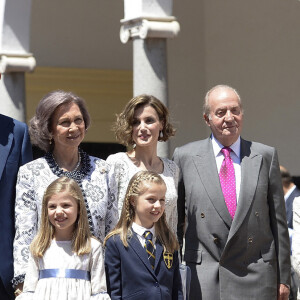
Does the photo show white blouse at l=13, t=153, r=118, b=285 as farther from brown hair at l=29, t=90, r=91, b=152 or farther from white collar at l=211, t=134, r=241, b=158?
white collar at l=211, t=134, r=241, b=158

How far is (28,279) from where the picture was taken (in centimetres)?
514

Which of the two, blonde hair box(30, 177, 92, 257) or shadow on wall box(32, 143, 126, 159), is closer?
blonde hair box(30, 177, 92, 257)

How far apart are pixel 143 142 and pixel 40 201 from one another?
33.6 inches

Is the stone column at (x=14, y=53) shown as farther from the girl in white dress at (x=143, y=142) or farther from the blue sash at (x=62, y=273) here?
the blue sash at (x=62, y=273)

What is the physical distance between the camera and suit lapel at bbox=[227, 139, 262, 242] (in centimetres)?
598

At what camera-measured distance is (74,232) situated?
5.20 m

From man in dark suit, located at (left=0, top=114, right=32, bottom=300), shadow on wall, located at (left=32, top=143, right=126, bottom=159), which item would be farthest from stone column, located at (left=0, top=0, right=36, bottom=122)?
man in dark suit, located at (left=0, top=114, right=32, bottom=300)

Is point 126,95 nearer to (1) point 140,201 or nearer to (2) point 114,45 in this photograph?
(2) point 114,45

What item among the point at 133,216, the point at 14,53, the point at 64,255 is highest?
the point at 14,53

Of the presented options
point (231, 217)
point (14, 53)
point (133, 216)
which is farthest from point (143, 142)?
point (14, 53)

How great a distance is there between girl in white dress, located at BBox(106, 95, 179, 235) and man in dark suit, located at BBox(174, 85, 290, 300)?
25cm

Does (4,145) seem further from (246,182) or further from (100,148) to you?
(100,148)

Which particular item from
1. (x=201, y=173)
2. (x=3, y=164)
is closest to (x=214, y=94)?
(x=201, y=173)

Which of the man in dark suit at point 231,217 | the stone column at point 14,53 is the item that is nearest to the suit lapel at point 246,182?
the man in dark suit at point 231,217
